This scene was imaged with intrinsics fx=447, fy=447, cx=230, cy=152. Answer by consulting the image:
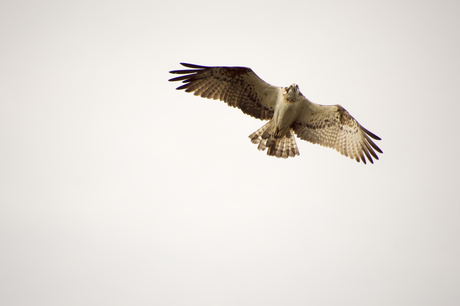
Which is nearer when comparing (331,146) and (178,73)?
(178,73)

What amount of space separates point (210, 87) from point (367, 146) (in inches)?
173

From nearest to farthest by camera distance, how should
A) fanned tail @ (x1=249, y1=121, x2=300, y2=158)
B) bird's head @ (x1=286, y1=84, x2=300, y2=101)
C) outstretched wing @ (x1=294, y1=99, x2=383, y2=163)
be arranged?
bird's head @ (x1=286, y1=84, x2=300, y2=101) < outstretched wing @ (x1=294, y1=99, x2=383, y2=163) < fanned tail @ (x1=249, y1=121, x2=300, y2=158)

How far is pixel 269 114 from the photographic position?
11.7 m

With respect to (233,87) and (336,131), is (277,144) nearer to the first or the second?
(336,131)

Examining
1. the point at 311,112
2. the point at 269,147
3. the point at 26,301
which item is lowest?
the point at 26,301

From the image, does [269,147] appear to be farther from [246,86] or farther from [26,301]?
[26,301]

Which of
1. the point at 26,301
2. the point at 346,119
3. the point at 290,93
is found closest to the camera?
the point at 290,93

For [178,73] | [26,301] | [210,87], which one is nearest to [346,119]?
[210,87]

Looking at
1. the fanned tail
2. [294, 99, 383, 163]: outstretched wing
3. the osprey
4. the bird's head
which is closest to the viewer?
the bird's head

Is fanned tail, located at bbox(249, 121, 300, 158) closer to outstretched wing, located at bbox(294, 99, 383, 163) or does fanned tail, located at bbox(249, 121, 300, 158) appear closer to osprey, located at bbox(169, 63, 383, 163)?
osprey, located at bbox(169, 63, 383, 163)

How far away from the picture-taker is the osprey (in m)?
11.2

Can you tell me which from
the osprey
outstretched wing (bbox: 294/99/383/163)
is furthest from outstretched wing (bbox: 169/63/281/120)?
outstretched wing (bbox: 294/99/383/163)

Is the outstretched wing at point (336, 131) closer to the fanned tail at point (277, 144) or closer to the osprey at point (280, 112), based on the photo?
the osprey at point (280, 112)

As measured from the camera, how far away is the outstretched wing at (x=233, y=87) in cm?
1120
